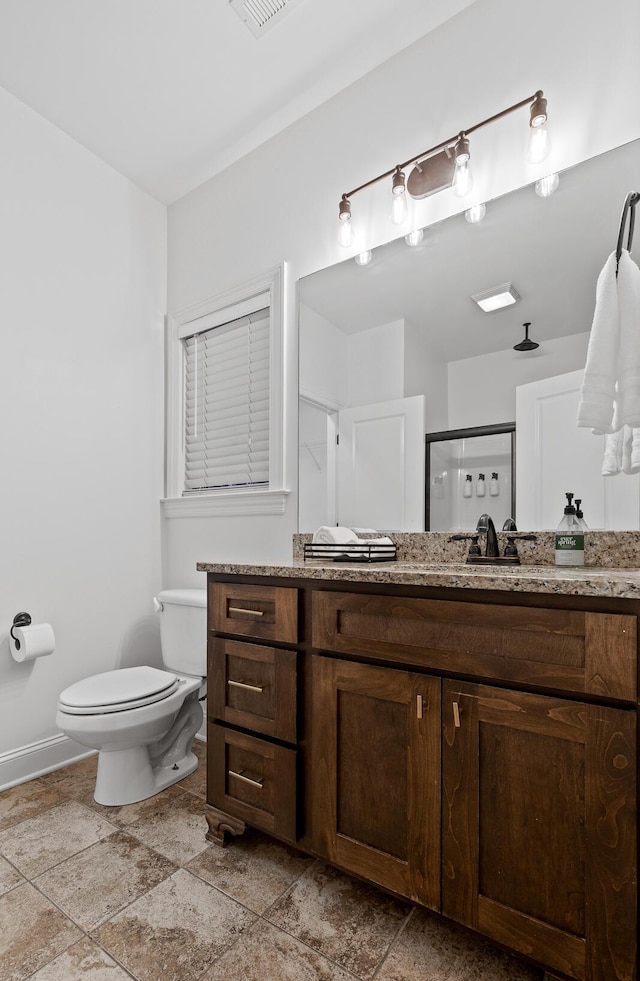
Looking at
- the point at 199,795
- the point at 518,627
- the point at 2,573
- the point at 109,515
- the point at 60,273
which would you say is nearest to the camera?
the point at 518,627

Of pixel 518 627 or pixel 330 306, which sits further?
pixel 330 306

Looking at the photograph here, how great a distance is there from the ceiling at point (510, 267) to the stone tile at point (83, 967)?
1804mm

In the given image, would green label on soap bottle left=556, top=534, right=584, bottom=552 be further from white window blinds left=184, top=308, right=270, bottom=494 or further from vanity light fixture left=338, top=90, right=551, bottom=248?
white window blinds left=184, top=308, right=270, bottom=494

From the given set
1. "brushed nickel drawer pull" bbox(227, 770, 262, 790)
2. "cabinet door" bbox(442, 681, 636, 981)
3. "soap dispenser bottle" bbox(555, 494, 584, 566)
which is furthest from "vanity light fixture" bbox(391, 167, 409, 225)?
"brushed nickel drawer pull" bbox(227, 770, 262, 790)

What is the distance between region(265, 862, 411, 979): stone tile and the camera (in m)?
1.17

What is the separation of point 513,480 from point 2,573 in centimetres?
189

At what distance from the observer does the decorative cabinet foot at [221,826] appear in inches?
59.1

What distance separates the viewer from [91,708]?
1677 millimetres

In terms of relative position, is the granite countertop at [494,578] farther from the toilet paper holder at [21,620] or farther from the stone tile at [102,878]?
the toilet paper holder at [21,620]

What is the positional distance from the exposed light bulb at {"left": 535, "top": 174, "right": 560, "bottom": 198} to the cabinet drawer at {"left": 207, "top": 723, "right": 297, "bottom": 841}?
5.71 feet

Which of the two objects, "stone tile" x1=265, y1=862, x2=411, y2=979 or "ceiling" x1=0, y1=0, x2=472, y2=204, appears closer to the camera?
"stone tile" x1=265, y1=862, x2=411, y2=979

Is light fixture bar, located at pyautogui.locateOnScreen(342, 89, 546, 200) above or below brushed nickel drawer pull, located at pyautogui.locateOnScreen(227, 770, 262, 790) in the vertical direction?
above

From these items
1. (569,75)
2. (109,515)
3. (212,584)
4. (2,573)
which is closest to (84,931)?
(212,584)

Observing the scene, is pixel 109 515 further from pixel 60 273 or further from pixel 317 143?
pixel 317 143
